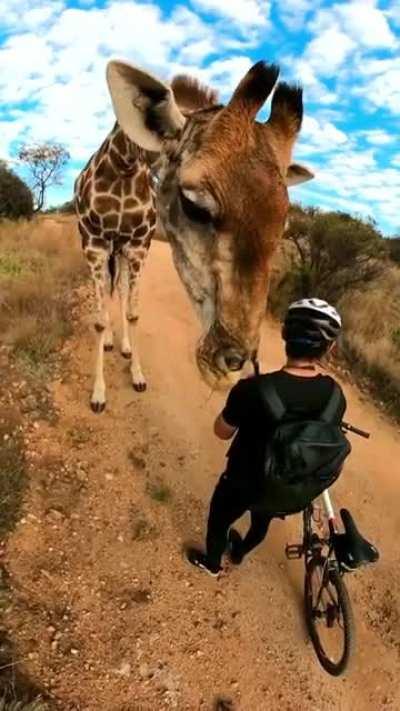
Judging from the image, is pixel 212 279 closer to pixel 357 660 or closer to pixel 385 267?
pixel 357 660

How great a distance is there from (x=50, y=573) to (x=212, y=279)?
8.16 ft

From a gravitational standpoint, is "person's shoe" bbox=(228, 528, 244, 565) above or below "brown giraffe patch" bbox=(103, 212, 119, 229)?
below

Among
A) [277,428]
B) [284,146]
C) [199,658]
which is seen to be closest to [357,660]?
[199,658]

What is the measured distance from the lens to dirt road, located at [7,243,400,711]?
3.79 metres

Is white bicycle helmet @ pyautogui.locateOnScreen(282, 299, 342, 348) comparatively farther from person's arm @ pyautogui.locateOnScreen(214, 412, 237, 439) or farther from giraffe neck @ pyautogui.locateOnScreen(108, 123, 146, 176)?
giraffe neck @ pyautogui.locateOnScreen(108, 123, 146, 176)

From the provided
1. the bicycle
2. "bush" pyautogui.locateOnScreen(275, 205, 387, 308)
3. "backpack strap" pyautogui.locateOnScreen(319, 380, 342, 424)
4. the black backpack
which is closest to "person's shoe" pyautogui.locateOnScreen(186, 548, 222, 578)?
the bicycle

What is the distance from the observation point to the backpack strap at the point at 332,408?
3490mm

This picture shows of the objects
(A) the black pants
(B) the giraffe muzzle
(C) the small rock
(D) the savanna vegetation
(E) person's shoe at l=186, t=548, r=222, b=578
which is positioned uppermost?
(B) the giraffe muzzle

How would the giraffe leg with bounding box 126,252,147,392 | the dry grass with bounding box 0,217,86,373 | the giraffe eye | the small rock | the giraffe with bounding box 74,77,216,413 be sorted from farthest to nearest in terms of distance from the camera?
1. the dry grass with bounding box 0,217,86,373
2. the giraffe leg with bounding box 126,252,147,392
3. the giraffe with bounding box 74,77,216,413
4. the small rock
5. the giraffe eye

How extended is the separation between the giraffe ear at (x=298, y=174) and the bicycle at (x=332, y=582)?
1.69 meters

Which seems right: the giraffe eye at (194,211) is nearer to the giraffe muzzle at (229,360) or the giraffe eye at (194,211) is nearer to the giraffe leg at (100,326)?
the giraffe muzzle at (229,360)

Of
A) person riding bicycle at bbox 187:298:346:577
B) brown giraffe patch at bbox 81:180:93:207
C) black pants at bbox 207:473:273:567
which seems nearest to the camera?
person riding bicycle at bbox 187:298:346:577

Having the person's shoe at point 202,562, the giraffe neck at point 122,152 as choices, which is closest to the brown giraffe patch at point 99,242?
the giraffe neck at point 122,152

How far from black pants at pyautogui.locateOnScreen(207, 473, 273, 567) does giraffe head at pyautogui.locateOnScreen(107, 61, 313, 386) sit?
1138 mm
